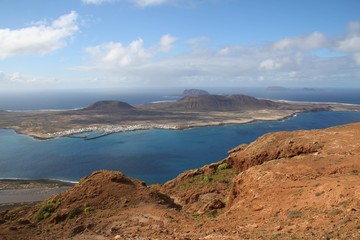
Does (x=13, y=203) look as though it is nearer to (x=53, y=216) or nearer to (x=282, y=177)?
(x=53, y=216)

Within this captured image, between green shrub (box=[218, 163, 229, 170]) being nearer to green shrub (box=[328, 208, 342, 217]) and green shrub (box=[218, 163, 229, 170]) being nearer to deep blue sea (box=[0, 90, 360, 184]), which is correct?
green shrub (box=[328, 208, 342, 217])

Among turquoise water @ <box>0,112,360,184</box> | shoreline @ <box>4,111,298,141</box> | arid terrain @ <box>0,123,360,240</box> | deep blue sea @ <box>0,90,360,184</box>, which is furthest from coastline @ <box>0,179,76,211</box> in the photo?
shoreline @ <box>4,111,298,141</box>

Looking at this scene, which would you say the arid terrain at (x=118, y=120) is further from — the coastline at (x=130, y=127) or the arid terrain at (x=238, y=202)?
the arid terrain at (x=238, y=202)

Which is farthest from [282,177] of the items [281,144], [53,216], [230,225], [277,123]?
[277,123]

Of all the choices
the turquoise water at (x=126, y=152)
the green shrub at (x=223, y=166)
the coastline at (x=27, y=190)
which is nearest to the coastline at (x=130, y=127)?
the turquoise water at (x=126, y=152)

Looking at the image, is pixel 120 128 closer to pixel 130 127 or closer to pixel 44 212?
pixel 130 127

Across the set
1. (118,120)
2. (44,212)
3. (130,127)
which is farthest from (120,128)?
(44,212)

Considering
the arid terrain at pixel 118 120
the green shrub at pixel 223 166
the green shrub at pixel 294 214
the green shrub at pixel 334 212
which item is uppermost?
the green shrub at pixel 334 212
